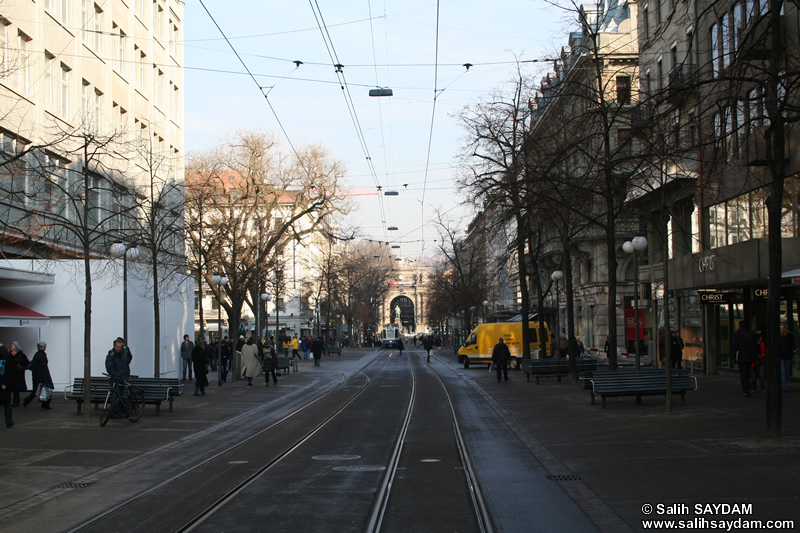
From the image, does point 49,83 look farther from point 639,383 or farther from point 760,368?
point 760,368

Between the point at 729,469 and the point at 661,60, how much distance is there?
25.9m

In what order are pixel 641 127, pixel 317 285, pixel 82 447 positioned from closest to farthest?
pixel 641 127
pixel 82 447
pixel 317 285

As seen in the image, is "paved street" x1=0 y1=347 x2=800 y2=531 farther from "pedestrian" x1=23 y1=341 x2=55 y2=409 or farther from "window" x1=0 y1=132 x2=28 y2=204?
"window" x1=0 y1=132 x2=28 y2=204

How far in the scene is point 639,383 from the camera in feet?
62.0

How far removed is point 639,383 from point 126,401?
38.8 ft

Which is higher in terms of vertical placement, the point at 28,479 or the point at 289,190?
the point at 289,190

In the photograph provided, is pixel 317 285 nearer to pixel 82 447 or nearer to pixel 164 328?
pixel 164 328

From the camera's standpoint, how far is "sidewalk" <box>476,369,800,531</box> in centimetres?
843

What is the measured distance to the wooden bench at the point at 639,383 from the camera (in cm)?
1850

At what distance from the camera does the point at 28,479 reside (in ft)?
→ 34.5

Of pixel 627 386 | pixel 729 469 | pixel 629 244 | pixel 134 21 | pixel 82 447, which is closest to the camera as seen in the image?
pixel 729 469

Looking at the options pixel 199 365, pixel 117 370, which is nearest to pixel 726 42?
pixel 117 370

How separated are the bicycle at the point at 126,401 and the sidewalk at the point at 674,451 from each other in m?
8.38

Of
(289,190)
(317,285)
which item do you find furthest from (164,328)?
(317,285)
